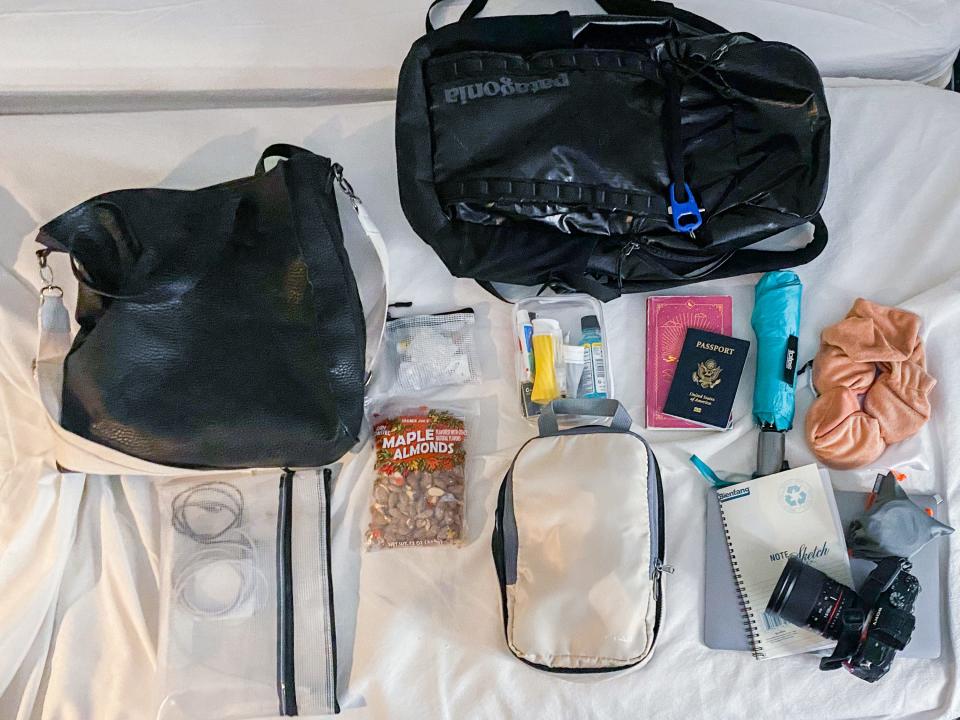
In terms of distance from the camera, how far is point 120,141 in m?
1.15

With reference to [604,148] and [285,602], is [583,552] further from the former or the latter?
[604,148]

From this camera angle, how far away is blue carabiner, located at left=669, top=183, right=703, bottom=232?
1040mm

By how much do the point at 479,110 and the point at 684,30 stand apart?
0.30 metres

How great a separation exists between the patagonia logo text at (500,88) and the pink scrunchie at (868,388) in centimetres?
51

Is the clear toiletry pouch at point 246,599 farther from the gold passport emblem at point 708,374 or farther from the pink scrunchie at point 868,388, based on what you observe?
the pink scrunchie at point 868,388

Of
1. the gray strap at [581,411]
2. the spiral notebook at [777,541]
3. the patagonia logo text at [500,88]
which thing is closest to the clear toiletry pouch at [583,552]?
the gray strap at [581,411]

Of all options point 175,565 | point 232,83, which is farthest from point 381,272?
point 175,565

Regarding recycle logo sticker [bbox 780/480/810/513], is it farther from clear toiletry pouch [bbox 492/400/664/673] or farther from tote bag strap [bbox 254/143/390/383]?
tote bag strap [bbox 254/143/390/383]

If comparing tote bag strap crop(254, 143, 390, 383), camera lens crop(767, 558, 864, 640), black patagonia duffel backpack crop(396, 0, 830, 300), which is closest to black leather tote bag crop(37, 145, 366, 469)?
tote bag strap crop(254, 143, 390, 383)

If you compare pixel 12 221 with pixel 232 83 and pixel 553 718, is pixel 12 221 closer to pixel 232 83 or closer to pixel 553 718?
pixel 232 83

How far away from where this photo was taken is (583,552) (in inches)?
39.5

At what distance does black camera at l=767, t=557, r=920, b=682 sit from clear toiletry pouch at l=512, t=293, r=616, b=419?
13.5 inches

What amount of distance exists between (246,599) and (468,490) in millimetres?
339

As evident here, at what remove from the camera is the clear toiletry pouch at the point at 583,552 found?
1.00 m
